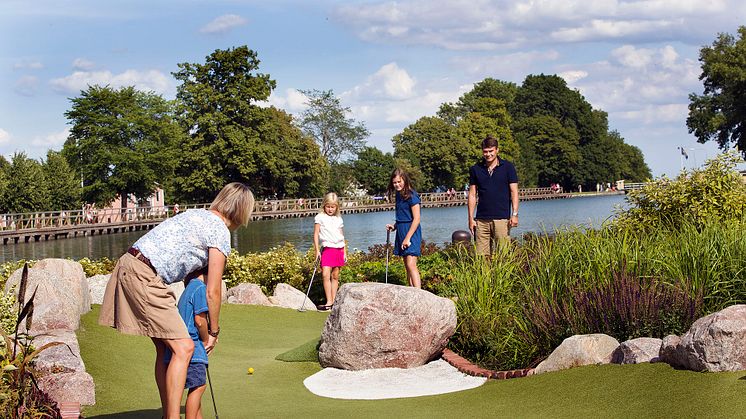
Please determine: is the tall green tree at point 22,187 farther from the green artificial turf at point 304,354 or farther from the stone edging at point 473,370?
the stone edging at point 473,370

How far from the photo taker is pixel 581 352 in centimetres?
856

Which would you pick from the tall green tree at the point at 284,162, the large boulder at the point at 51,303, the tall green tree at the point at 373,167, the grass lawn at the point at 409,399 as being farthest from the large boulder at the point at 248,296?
the tall green tree at the point at 373,167

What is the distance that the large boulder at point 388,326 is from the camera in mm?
9906

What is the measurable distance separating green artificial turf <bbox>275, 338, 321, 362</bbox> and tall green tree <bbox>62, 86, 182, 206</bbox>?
221 feet

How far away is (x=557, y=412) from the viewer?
296 inches

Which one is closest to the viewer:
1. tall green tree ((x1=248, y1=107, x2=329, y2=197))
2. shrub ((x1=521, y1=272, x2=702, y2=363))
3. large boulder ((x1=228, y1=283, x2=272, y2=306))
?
shrub ((x1=521, y1=272, x2=702, y2=363))

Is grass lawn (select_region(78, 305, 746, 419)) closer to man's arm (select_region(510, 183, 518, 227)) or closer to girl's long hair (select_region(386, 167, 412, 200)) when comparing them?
girl's long hair (select_region(386, 167, 412, 200))

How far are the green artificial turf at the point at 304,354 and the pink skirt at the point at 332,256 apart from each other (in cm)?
423

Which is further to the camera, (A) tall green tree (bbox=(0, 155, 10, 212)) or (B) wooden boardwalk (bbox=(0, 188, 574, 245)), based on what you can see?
(A) tall green tree (bbox=(0, 155, 10, 212))

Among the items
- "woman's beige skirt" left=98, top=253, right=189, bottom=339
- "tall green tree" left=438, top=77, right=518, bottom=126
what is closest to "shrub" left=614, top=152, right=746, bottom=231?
"woman's beige skirt" left=98, top=253, right=189, bottom=339

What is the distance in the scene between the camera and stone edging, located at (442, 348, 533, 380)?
9.02 m

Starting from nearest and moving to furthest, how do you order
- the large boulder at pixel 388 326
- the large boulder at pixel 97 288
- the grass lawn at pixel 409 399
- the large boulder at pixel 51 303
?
the grass lawn at pixel 409 399, the large boulder at pixel 388 326, the large boulder at pixel 51 303, the large boulder at pixel 97 288

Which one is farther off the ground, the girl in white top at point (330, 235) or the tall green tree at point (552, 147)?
the tall green tree at point (552, 147)

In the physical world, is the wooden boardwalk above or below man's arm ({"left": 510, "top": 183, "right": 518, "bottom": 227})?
below
